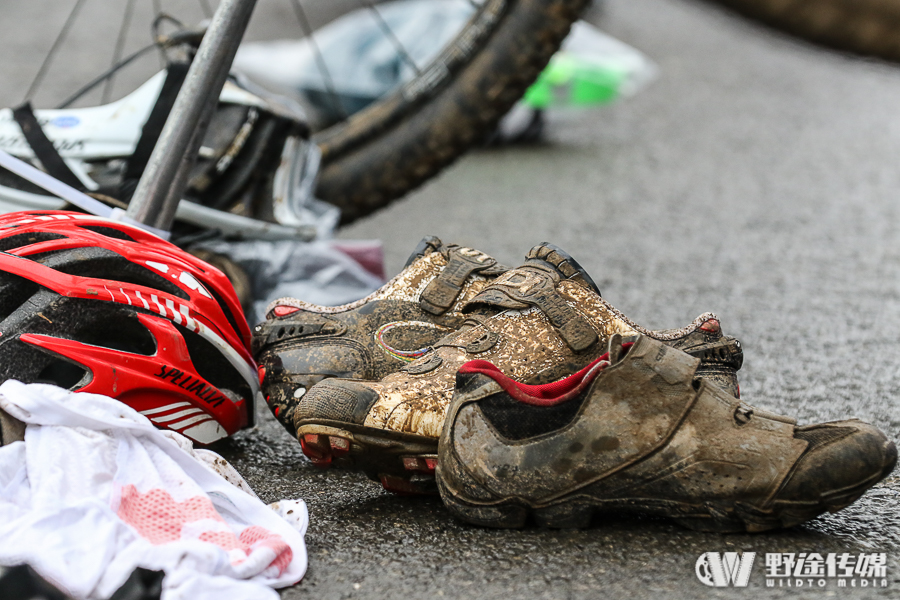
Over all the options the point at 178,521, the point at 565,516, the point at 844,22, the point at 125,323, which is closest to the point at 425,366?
the point at 565,516

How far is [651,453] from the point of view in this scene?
101cm

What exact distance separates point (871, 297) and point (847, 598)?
155cm

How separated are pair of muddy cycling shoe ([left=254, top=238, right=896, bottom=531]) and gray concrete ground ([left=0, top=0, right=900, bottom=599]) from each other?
0.06 metres

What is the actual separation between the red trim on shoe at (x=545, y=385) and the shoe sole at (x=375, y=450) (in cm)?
13

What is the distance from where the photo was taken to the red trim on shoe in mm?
1030

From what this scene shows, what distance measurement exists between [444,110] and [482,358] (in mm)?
1253

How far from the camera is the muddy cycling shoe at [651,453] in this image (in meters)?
0.98

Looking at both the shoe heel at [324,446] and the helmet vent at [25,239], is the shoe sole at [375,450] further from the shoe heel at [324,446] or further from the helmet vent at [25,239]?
the helmet vent at [25,239]

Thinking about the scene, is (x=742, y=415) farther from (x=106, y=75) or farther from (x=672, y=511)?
(x=106, y=75)

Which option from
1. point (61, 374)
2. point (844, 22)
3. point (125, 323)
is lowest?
point (61, 374)

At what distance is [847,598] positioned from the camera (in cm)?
92

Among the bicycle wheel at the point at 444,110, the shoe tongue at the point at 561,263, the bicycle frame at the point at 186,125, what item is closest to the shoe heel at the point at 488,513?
the shoe tongue at the point at 561,263

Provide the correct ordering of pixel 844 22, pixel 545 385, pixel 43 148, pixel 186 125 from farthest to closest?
pixel 844 22 → pixel 43 148 → pixel 186 125 → pixel 545 385

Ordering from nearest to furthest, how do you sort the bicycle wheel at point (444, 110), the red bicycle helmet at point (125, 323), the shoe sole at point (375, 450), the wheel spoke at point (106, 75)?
the shoe sole at point (375, 450) < the red bicycle helmet at point (125, 323) < the wheel spoke at point (106, 75) < the bicycle wheel at point (444, 110)
